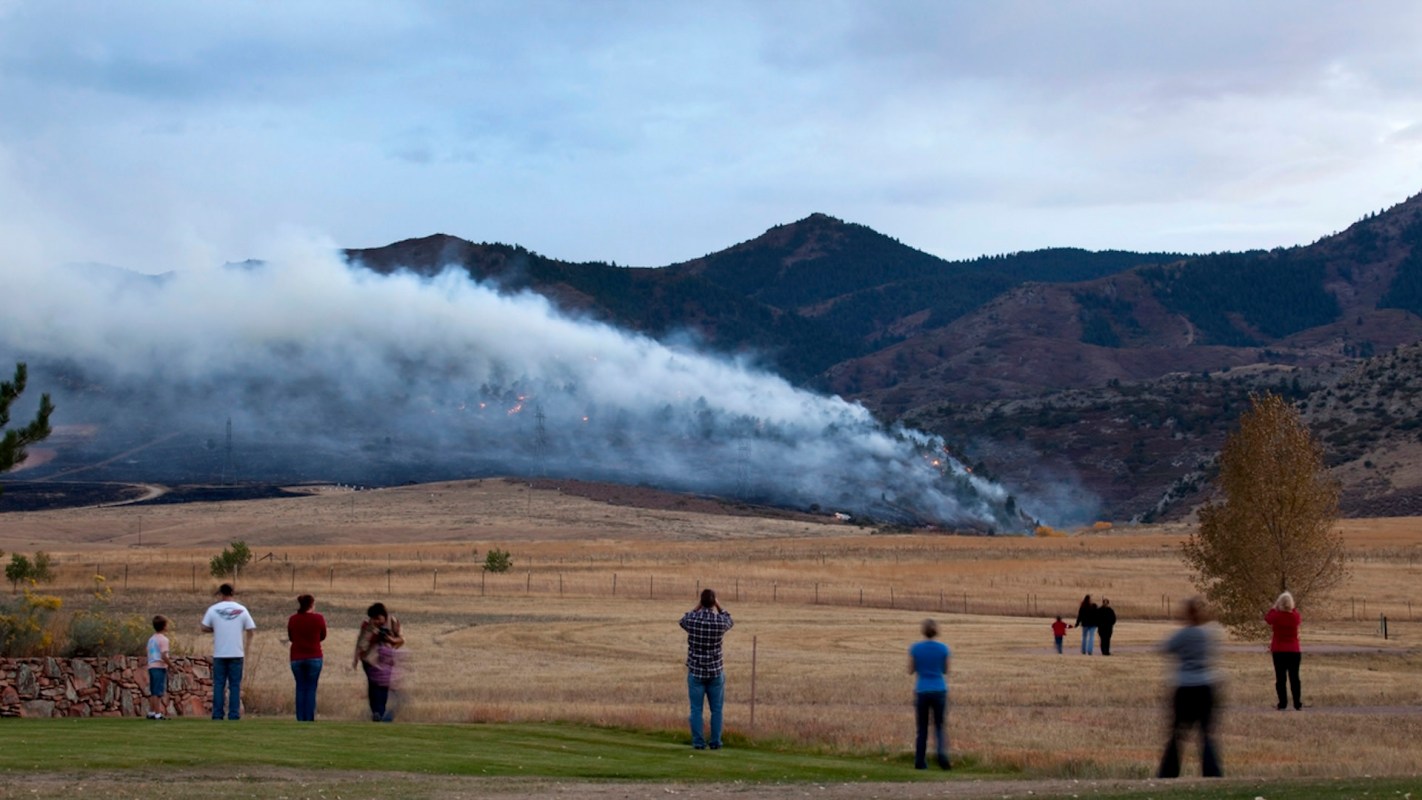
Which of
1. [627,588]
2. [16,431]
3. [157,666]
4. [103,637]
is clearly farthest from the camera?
[627,588]

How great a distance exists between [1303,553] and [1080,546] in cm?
6598

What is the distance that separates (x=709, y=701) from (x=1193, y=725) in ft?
20.2

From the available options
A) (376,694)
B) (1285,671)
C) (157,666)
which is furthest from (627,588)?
(376,694)

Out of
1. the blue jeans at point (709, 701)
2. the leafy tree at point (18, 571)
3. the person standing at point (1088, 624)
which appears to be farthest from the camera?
the leafy tree at point (18, 571)

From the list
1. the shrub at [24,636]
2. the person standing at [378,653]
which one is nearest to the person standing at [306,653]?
the person standing at [378,653]

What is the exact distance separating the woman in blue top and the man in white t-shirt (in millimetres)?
9345

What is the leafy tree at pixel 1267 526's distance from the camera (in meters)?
43.7

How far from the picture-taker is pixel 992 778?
19.4 meters

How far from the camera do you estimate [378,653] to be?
23.0m

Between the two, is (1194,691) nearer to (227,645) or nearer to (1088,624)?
(227,645)

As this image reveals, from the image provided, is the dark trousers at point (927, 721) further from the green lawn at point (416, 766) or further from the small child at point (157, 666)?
the small child at point (157, 666)

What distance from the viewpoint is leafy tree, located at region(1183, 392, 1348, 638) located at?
4372 cm

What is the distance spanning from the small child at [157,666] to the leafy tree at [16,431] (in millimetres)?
7600

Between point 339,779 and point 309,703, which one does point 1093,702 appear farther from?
point 339,779
